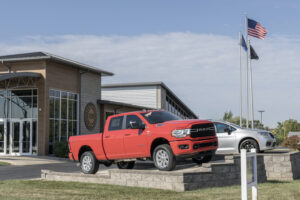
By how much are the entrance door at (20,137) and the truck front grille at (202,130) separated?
2096 centimetres

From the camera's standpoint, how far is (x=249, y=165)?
25.0 feet

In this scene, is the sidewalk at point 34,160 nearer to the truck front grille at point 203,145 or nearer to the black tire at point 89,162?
the black tire at point 89,162

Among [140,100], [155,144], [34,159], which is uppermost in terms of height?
[140,100]

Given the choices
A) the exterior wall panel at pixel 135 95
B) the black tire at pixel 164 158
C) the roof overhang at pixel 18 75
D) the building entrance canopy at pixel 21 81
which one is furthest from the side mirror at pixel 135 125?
the exterior wall panel at pixel 135 95

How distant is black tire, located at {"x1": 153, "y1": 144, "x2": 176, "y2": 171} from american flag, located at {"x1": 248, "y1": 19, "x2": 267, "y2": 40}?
64.7 feet

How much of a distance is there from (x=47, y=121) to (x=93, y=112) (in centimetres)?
702

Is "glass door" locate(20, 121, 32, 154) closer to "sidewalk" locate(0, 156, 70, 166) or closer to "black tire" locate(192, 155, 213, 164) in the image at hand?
"sidewalk" locate(0, 156, 70, 166)

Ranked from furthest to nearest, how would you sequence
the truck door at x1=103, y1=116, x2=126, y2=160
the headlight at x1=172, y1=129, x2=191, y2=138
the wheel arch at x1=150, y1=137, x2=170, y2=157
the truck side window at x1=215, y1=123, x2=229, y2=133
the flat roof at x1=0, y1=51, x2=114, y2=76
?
the flat roof at x1=0, y1=51, x2=114, y2=76 → the truck side window at x1=215, y1=123, x2=229, y2=133 → the truck door at x1=103, y1=116, x2=126, y2=160 → the wheel arch at x1=150, y1=137, x2=170, y2=157 → the headlight at x1=172, y1=129, x2=191, y2=138

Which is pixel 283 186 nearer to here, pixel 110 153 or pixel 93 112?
pixel 110 153

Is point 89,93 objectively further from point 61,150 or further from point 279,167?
point 279,167

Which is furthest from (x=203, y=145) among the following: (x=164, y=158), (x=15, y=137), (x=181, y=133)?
(x=15, y=137)

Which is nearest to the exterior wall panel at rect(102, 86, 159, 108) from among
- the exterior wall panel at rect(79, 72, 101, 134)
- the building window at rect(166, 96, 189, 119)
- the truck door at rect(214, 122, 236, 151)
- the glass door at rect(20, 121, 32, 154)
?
the building window at rect(166, 96, 189, 119)

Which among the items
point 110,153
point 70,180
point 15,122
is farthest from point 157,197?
Answer: point 15,122

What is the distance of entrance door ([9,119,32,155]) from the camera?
31172 mm
